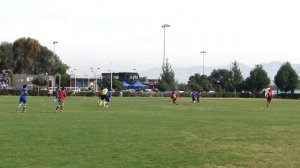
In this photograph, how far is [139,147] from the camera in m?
14.2

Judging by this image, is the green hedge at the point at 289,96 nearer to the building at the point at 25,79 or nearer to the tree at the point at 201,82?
the tree at the point at 201,82

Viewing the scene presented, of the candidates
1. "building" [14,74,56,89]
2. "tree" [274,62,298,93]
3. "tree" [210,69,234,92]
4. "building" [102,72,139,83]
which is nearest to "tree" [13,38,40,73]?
"building" [14,74,56,89]

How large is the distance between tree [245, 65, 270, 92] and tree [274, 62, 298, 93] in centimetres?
257

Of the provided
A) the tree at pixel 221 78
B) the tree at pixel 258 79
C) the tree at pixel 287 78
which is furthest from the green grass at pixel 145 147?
the tree at pixel 221 78

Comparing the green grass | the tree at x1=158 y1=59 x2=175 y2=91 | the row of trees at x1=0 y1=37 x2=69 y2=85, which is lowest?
the green grass

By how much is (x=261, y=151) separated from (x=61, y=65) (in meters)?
122

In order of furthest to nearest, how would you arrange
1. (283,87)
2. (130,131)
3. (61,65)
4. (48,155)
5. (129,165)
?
(61,65) → (283,87) → (130,131) → (48,155) → (129,165)

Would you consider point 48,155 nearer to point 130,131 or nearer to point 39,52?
point 130,131

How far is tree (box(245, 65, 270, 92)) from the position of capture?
10488cm

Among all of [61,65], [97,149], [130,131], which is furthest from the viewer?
[61,65]

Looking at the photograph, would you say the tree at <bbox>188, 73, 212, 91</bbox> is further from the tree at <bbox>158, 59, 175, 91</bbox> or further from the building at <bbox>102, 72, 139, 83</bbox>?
the building at <bbox>102, 72, 139, 83</bbox>

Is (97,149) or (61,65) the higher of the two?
(61,65)

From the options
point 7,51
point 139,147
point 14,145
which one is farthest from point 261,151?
point 7,51

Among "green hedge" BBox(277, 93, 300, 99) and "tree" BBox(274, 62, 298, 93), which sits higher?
"tree" BBox(274, 62, 298, 93)
